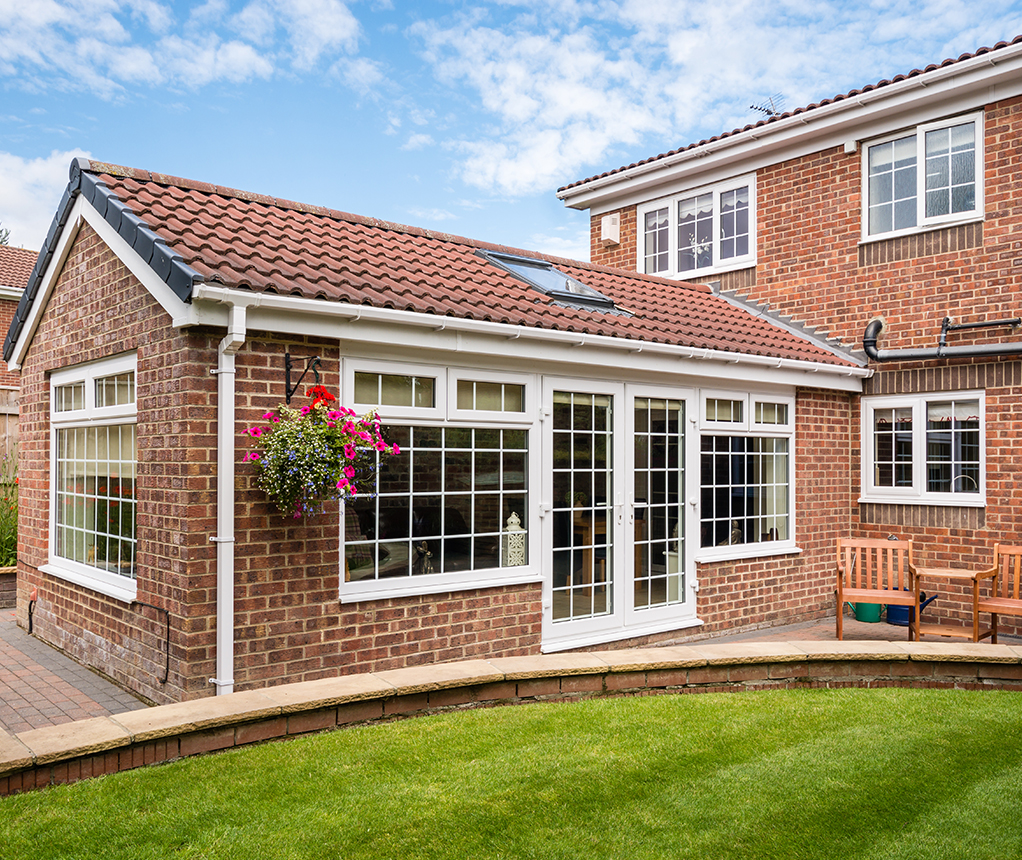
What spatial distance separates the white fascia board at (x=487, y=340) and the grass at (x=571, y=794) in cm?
273

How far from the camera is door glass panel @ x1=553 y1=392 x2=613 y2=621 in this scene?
7.65m

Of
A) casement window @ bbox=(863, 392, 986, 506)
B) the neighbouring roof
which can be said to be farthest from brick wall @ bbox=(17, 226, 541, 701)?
casement window @ bbox=(863, 392, 986, 506)

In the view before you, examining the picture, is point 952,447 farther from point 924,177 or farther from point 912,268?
point 924,177

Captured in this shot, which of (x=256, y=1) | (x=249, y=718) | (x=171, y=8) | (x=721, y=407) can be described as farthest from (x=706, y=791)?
(x=171, y=8)

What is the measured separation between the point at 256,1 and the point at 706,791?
16.0 meters

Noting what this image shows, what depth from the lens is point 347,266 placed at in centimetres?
691

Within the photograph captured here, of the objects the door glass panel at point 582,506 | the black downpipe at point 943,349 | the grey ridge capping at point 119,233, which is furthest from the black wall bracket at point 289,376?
the black downpipe at point 943,349

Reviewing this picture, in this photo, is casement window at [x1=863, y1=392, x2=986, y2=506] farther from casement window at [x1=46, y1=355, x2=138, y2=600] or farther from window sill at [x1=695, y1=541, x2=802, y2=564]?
casement window at [x1=46, y1=355, x2=138, y2=600]

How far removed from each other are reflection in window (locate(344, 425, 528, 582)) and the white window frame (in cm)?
226

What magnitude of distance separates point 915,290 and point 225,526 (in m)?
8.21

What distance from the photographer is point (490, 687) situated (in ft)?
17.1

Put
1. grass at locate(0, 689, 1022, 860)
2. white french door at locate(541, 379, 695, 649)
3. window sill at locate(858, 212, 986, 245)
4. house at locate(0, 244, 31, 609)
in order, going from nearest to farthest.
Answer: grass at locate(0, 689, 1022, 860)
white french door at locate(541, 379, 695, 649)
window sill at locate(858, 212, 986, 245)
house at locate(0, 244, 31, 609)

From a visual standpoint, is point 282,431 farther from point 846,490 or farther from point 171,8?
point 171,8

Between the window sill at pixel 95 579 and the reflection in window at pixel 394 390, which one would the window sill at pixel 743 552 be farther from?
the window sill at pixel 95 579
